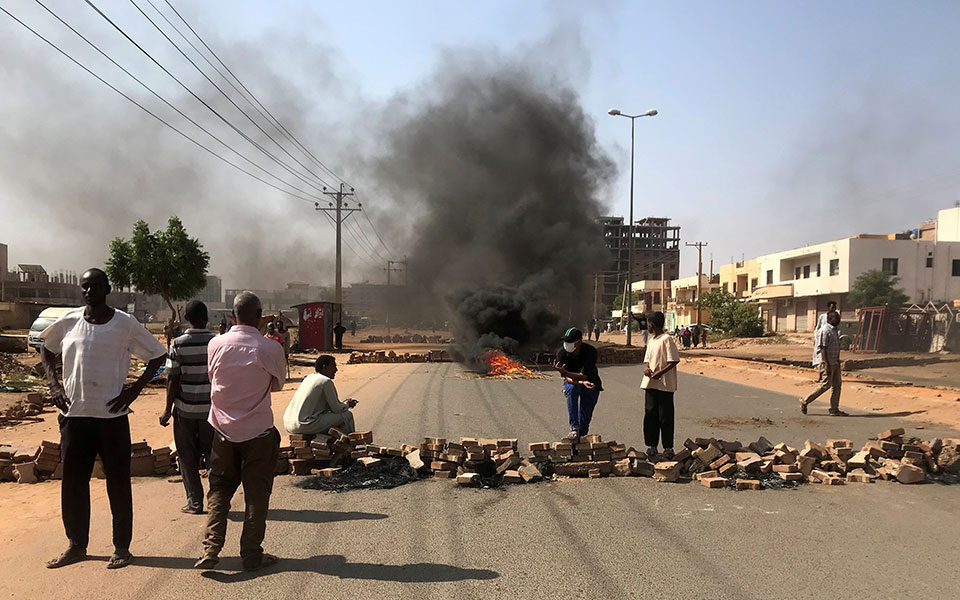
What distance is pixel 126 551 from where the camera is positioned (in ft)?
12.6

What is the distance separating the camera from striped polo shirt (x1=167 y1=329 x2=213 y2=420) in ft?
15.6

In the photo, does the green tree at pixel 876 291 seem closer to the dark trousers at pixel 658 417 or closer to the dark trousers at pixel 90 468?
the dark trousers at pixel 658 417

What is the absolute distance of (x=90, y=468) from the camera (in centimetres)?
389

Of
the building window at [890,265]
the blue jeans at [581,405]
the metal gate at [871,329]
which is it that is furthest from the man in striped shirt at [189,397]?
the building window at [890,265]

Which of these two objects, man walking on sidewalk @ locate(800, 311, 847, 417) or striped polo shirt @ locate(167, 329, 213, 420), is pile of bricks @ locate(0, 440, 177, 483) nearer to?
striped polo shirt @ locate(167, 329, 213, 420)

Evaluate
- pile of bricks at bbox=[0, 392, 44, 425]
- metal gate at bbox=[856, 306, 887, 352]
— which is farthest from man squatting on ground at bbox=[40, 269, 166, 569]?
metal gate at bbox=[856, 306, 887, 352]

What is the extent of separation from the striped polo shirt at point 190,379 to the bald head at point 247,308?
1163mm

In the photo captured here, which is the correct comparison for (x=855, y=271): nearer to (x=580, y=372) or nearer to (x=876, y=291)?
(x=876, y=291)

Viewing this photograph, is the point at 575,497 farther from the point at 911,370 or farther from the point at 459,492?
the point at 911,370

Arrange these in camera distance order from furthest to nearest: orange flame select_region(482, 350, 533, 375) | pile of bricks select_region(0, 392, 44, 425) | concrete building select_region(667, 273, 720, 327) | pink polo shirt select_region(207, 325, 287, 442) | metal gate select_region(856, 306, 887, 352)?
concrete building select_region(667, 273, 720, 327) → metal gate select_region(856, 306, 887, 352) → orange flame select_region(482, 350, 533, 375) → pile of bricks select_region(0, 392, 44, 425) → pink polo shirt select_region(207, 325, 287, 442)

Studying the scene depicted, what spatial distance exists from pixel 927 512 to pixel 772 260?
5030cm

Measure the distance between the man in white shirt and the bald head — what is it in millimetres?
2349

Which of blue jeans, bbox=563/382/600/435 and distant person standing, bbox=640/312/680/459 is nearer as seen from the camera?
distant person standing, bbox=640/312/680/459

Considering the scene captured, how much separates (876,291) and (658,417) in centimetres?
3925
